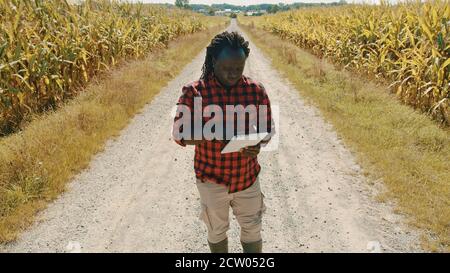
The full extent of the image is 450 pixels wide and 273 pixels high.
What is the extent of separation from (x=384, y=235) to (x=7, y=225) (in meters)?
3.75

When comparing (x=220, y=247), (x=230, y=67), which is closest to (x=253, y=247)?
(x=220, y=247)

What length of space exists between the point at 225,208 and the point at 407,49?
21.8ft

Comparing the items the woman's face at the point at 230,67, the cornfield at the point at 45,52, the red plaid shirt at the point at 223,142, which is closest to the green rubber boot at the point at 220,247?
the red plaid shirt at the point at 223,142

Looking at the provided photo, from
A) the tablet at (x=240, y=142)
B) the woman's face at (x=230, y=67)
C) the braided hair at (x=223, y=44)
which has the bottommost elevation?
the tablet at (x=240, y=142)

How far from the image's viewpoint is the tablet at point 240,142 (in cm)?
213

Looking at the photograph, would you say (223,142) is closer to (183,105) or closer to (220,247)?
(183,105)

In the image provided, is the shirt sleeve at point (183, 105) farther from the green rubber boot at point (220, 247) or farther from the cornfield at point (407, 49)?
the cornfield at point (407, 49)

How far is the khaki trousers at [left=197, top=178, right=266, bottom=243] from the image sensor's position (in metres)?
2.41

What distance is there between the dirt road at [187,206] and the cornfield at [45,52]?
2025 millimetres

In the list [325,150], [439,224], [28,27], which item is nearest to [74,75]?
[28,27]

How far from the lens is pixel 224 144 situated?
2.28 meters

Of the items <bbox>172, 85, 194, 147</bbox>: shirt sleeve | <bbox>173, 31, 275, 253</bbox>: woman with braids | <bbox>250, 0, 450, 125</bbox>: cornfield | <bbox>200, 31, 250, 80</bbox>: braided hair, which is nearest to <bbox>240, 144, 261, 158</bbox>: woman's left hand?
<bbox>173, 31, 275, 253</bbox>: woman with braids

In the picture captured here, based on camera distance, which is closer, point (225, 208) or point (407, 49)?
point (225, 208)

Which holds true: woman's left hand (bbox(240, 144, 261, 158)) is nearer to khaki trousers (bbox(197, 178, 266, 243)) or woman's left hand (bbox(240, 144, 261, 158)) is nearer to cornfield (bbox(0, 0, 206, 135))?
khaki trousers (bbox(197, 178, 266, 243))
